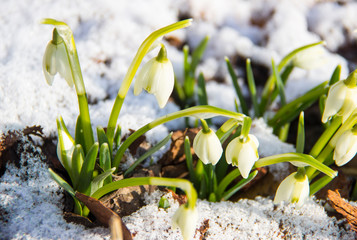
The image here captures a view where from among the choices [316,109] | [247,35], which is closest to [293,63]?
[316,109]

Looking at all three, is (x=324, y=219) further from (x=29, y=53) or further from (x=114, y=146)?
(x=29, y=53)

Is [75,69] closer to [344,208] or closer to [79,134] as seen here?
[79,134]

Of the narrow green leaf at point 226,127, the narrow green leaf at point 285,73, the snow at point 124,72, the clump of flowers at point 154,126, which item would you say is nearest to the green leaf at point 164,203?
the snow at point 124,72

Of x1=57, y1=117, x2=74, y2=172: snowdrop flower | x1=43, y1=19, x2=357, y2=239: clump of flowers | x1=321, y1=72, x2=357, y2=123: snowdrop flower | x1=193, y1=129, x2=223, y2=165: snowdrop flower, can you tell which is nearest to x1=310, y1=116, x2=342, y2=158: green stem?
x1=43, y1=19, x2=357, y2=239: clump of flowers

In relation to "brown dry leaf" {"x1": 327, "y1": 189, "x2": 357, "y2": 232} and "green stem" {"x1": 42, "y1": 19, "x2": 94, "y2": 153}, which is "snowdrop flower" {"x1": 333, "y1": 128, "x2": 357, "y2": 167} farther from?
"green stem" {"x1": 42, "y1": 19, "x2": 94, "y2": 153}

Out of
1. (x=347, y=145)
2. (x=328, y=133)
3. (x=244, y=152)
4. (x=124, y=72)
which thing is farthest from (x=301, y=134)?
(x=124, y=72)

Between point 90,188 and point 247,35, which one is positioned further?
point 247,35
